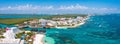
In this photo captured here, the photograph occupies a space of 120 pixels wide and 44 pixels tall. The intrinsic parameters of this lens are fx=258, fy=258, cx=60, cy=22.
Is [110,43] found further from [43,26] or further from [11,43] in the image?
[43,26]

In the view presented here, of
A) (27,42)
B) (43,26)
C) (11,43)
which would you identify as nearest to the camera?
(11,43)

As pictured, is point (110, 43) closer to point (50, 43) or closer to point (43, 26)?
point (50, 43)

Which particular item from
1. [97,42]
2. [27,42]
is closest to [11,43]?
[27,42]

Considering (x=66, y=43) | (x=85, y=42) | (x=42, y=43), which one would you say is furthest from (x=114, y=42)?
(x=42, y=43)

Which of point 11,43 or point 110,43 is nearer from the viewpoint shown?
point 11,43

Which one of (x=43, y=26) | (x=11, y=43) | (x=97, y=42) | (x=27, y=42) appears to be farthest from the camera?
(x=43, y=26)

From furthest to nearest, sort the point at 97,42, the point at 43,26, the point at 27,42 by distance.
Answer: the point at 43,26
the point at 97,42
the point at 27,42

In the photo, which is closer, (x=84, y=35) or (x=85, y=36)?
(x=85, y=36)

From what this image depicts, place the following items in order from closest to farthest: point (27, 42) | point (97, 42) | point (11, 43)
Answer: point (11, 43) → point (27, 42) → point (97, 42)

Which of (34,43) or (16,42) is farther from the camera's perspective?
(34,43)
